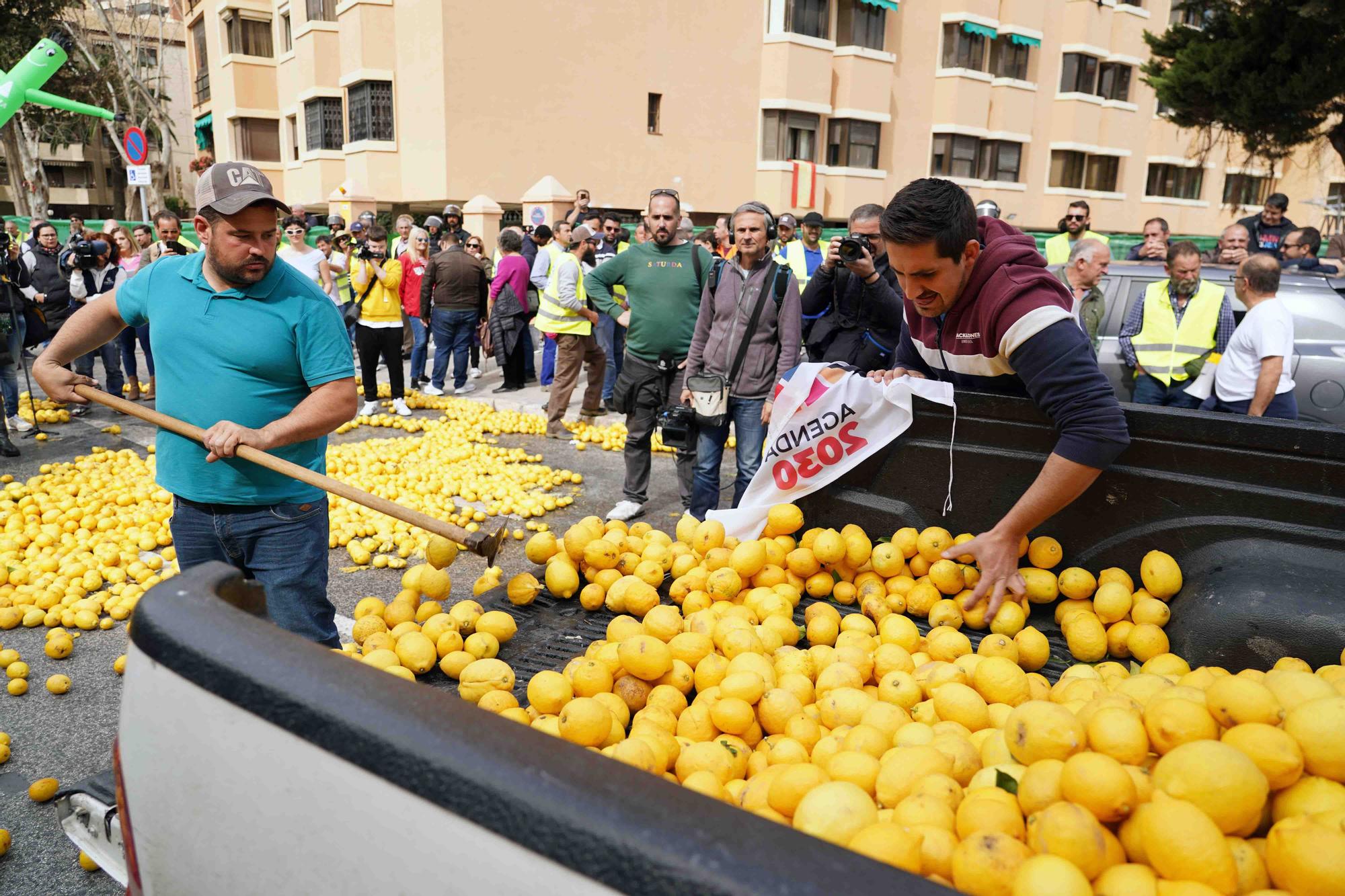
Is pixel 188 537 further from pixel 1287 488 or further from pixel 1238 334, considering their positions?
pixel 1238 334

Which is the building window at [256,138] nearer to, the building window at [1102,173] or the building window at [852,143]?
the building window at [852,143]

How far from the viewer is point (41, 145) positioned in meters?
48.4

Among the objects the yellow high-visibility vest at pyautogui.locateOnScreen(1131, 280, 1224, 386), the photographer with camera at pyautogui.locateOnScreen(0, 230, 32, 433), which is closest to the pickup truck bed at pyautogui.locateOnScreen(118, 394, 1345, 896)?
the yellow high-visibility vest at pyautogui.locateOnScreen(1131, 280, 1224, 386)

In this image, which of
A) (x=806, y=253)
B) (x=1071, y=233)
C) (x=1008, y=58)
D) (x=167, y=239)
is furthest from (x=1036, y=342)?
(x=1008, y=58)

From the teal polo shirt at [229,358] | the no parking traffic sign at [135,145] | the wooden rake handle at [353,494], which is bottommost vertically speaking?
the wooden rake handle at [353,494]

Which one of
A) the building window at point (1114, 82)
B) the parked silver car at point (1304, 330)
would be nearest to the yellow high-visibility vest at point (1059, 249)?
the parked silver car at point (1304, 330)

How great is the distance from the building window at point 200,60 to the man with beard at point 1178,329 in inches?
1643

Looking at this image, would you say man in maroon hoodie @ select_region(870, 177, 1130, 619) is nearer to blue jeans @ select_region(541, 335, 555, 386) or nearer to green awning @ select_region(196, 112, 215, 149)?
blue jeans @ select_region(541, 335, 555, 386)

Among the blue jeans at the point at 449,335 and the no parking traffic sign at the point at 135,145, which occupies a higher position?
the no parking traffic sign at the point at 135,145

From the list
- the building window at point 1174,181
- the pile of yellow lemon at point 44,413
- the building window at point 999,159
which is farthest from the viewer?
the building window at point 1174,181

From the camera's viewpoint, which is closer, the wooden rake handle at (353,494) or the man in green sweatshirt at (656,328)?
the wooden rake handle at (353,494)

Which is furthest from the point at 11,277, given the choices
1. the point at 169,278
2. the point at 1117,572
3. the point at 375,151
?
the point at 375,151

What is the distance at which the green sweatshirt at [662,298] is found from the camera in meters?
7.00

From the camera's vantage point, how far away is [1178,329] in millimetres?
7301
